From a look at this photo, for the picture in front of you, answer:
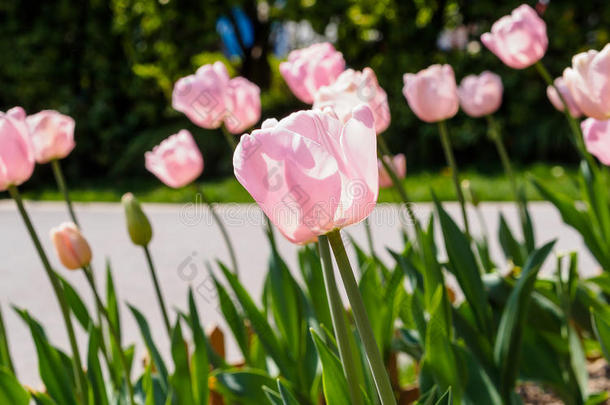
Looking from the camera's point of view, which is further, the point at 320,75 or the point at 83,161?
the point at 83,161

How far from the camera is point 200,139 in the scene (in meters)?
7.60

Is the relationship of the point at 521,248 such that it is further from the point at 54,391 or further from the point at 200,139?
the point at 200,139

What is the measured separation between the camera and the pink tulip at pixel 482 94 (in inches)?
68.6

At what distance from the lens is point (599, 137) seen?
1.13 meters

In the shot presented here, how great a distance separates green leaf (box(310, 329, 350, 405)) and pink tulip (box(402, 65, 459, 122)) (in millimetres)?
709

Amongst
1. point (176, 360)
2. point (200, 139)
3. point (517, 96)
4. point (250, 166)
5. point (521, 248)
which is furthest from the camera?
point (200, 139)

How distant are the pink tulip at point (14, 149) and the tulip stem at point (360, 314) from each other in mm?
608

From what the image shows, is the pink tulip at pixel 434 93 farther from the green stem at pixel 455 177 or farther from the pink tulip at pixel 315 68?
the pink tulip at pixel 315 68

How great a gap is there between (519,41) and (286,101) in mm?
6382

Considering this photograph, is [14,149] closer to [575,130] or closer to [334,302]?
[334,302]

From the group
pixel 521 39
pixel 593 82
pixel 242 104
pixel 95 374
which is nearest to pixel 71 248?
pixel 95 374

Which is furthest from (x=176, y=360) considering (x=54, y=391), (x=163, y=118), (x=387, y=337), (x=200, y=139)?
(x=163, y=118)

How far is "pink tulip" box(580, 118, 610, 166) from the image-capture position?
1122 millimetres

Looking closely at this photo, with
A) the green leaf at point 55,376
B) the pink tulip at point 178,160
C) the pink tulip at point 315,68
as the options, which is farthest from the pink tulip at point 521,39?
the green leaf at point 55,376
